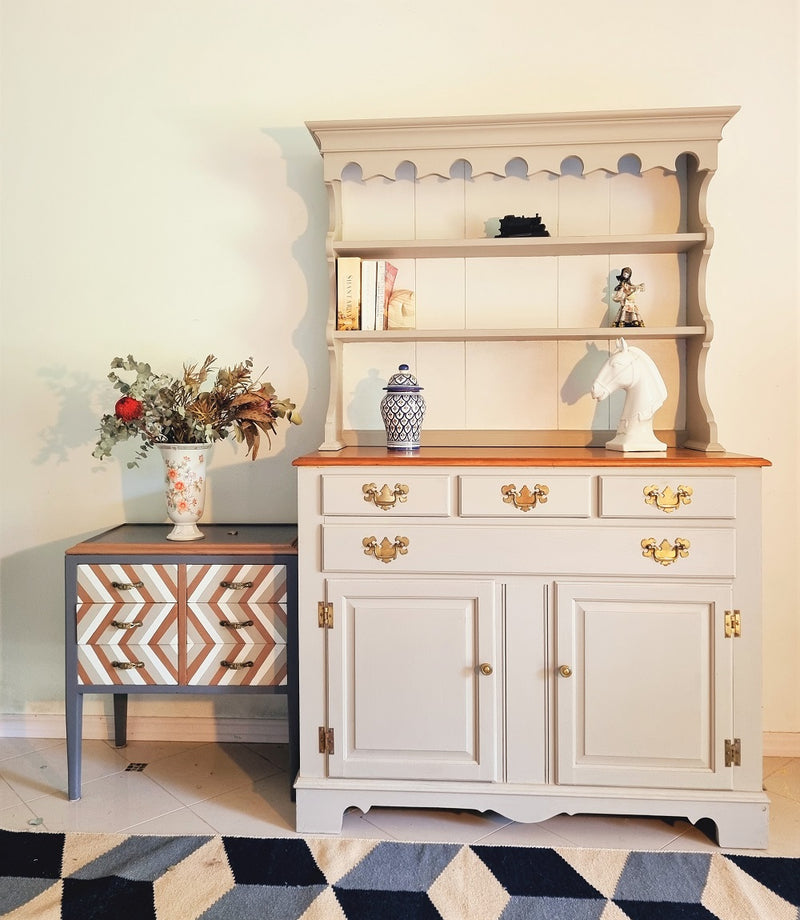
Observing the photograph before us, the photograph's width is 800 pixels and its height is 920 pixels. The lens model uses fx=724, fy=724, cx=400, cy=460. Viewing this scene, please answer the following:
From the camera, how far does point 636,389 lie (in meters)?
2.04

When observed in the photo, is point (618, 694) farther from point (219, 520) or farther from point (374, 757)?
point (219, 520)

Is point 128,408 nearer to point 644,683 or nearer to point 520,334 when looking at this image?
point 520,334

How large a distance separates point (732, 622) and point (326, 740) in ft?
3.60

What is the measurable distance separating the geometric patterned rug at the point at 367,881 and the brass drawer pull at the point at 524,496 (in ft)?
2.87

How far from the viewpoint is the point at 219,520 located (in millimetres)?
2514

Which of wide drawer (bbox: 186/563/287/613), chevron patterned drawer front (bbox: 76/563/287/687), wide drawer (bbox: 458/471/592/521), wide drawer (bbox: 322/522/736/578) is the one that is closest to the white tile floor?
chevron patterned drawer front (bbox: 76/563/287/687)

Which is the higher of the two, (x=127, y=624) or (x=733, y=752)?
(x=127, y=624)

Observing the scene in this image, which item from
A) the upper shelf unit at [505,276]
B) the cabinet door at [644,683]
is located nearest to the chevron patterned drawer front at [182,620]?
the upper shelf unit at [505,276]

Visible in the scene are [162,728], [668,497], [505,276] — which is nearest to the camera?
[668,497]

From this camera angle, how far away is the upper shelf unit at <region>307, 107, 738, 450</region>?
7.13ft

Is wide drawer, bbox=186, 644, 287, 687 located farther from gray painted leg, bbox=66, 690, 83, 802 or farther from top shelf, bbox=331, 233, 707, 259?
top shelf, bbox=331, 233, 707, 259

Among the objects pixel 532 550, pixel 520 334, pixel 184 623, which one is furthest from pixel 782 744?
pixel 184 623

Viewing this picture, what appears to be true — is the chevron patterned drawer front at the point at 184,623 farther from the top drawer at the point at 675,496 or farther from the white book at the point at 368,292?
the top drawer at the point at 675,496

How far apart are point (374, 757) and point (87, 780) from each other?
962 millimetres
